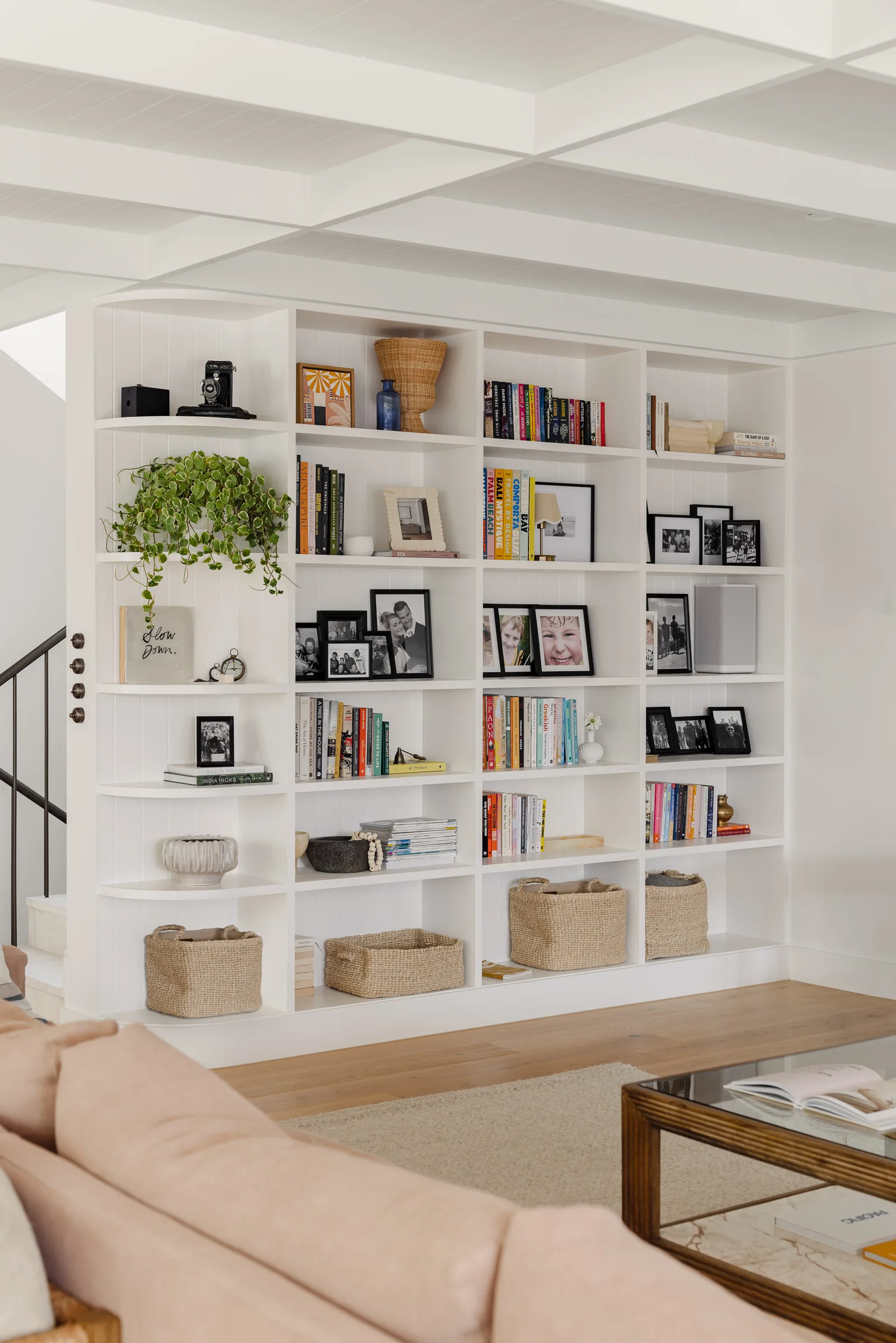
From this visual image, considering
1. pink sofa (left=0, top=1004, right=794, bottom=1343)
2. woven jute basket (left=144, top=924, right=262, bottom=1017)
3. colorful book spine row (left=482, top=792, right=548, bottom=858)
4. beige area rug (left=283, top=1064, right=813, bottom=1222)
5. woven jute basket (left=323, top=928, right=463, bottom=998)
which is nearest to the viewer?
pink sofa (left=0, top=1004, right=794, bottom=1343)

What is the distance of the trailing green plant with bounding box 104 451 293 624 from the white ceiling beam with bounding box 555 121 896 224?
5.00ft

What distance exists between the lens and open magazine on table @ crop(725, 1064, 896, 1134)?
271 cm

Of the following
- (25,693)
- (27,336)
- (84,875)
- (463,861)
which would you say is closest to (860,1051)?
(463,861)

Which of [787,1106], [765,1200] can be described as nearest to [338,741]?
[765,1200]

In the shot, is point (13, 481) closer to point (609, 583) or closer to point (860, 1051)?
point (609, 583)

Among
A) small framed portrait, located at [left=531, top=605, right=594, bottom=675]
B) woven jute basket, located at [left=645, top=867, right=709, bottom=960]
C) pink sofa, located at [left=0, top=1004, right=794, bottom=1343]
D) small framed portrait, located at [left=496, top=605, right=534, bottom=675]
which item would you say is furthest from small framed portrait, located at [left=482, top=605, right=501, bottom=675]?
pink sofa, located at [left=0, top=1004, right=794, bottom=1343]

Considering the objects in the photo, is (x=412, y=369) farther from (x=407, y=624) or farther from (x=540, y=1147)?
(x=540, y=1147)

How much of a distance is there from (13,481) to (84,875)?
305 cm

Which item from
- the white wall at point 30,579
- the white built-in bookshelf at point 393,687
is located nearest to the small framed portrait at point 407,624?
the white built-in bookshelf at point 393,687

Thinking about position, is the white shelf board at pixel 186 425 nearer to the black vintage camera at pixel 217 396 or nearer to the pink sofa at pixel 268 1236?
the black vintage camera at pixel 217 396

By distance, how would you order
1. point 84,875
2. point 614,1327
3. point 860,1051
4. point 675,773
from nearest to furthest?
1. point 614,1327
2. point 860,1051
3. point 84,875
4. point 675,773


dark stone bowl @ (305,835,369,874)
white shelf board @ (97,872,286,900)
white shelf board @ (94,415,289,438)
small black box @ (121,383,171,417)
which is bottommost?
white shelf board @ (97,872,286,900)

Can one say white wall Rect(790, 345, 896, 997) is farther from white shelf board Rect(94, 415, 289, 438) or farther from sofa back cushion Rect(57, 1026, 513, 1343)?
sofa back cushion Rect(57, 1026, 513, 1343)

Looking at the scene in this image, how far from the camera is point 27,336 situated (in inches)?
283
